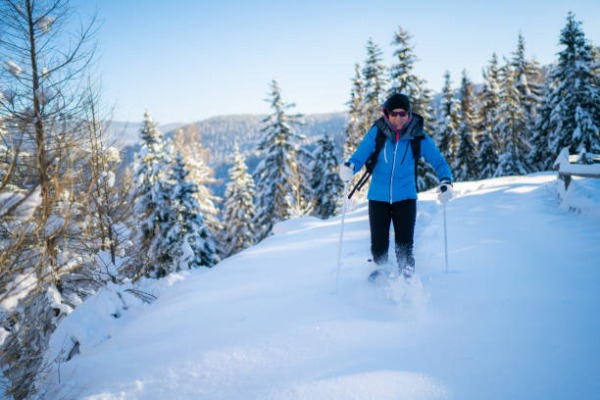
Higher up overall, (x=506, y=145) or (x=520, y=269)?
(x=506, y=145)

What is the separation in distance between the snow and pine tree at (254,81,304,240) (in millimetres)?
17975

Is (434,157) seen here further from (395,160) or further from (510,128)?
(510,128)

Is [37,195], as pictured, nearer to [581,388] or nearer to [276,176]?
[581,388]

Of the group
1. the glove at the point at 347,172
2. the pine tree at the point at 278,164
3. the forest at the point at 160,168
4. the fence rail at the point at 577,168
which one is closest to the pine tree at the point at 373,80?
the forest at the point at 160,168

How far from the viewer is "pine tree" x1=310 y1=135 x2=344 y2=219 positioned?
2958 centimetres

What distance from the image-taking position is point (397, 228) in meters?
3.65

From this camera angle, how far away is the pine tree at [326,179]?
97.0 feet

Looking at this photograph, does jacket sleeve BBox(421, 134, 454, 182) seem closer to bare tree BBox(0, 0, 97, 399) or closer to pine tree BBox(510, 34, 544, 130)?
bare tree BBox(0, 0, 97, 399)

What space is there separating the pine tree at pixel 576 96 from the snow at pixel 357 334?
2101 cm

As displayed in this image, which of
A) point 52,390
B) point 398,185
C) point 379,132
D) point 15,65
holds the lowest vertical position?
point 52,390

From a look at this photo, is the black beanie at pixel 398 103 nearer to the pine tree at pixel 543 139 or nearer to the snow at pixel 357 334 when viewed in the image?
the snow at pixel 357 334

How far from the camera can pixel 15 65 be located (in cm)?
645

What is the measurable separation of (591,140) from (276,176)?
20.2 m

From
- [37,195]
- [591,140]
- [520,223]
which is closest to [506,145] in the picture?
[591,140]
